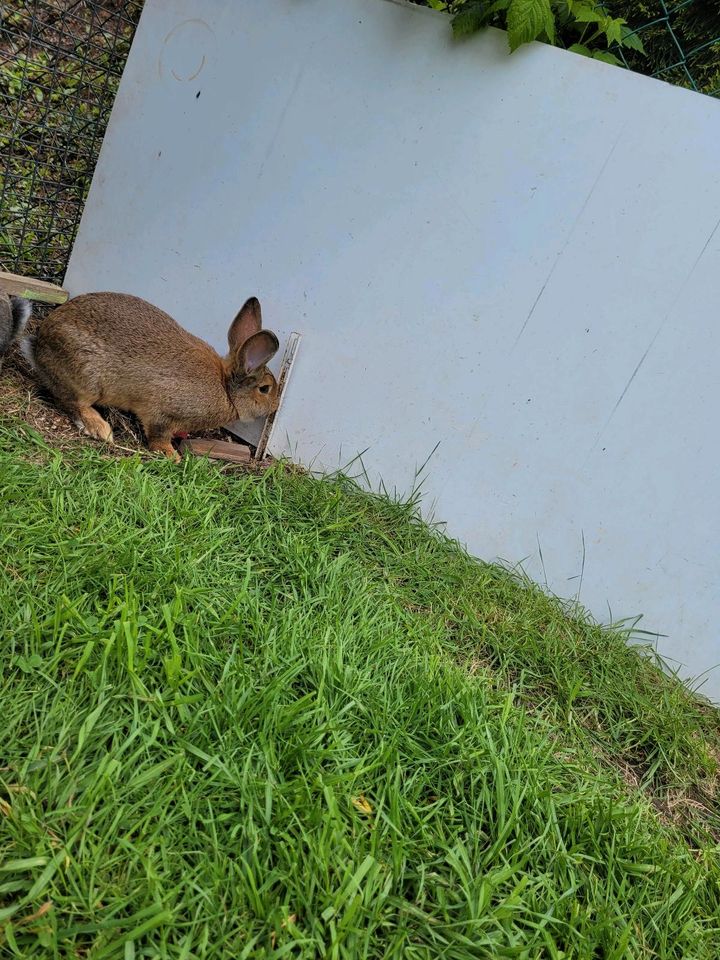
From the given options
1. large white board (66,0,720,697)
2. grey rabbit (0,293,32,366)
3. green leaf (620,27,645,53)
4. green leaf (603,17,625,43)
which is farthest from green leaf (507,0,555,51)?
grey rabbit (0,293,32,366)

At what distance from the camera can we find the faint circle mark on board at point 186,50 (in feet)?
11.1

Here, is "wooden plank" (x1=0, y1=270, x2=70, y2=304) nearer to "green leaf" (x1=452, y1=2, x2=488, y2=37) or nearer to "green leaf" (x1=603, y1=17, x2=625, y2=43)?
"green leaf" (x1=452, y1=2, x2=488, y2=37)

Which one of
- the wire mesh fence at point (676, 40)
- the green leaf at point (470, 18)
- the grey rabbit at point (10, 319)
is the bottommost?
the grey rabbit at point (10, 319)

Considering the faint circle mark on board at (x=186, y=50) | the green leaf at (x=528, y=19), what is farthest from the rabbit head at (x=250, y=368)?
the green leaf at (x=528, y=19)

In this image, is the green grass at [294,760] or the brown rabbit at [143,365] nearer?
the green grass at [294,760]

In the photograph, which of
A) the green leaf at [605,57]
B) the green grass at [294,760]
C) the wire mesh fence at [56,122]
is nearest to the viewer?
the green grass at [294,760]

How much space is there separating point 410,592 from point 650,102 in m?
2.16

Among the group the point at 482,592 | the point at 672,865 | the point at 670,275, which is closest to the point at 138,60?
the point at 670,275

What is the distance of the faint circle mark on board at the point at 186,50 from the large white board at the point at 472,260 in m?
0.01

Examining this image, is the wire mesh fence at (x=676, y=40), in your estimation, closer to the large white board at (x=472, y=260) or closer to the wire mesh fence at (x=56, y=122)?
the large white board at (x=472, y=260)

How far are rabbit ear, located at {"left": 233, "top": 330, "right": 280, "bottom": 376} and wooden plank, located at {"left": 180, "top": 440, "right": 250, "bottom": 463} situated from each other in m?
0.38

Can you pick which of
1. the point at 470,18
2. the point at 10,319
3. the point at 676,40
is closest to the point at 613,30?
the point at 676,40

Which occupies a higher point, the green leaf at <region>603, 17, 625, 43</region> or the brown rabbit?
the green leaf at <region>603, 17, 625, 43</region>

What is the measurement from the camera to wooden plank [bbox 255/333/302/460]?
3.38 meters
